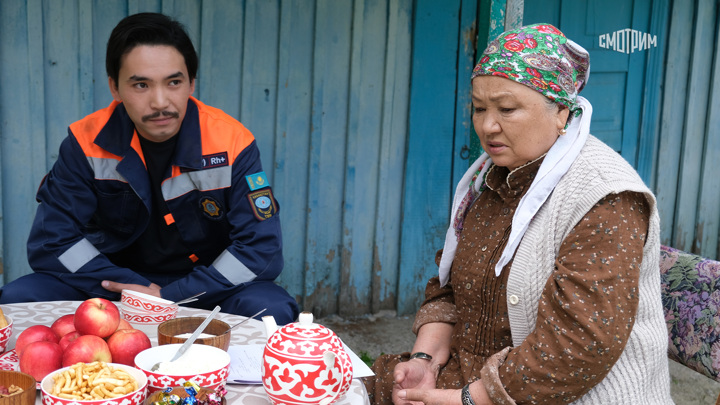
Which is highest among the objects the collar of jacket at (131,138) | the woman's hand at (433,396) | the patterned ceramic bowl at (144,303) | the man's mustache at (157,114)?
the man's mustache at (157,114)

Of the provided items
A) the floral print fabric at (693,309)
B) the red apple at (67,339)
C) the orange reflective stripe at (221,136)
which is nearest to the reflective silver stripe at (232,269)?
the orange reflective stripe at (221,136)

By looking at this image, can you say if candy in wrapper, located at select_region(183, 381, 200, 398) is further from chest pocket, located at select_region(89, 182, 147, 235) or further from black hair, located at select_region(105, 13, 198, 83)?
black hair, located at select_region(105, 13, 198, 83)

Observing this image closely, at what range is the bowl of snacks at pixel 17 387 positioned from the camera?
1.21 meters

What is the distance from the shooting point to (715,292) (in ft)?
5.99

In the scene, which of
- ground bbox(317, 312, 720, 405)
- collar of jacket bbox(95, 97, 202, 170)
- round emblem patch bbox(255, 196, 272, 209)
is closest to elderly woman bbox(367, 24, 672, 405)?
round emblem patch bbox(255, 196, 272, 209)

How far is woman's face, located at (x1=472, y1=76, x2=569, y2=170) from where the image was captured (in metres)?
1.80

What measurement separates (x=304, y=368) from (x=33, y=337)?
0.61 m

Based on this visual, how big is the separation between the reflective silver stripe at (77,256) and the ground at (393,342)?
1838 mm

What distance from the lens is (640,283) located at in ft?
5.73

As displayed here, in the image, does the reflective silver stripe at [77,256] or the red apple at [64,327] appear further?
the reflective silver stripe at [77,256]

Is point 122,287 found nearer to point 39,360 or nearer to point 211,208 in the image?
point 211,208

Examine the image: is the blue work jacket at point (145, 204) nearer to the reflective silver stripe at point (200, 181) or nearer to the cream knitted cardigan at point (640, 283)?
the reflective silver stripe at point (200, 181)

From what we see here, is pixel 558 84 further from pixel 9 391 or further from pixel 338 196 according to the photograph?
pixel 338 196

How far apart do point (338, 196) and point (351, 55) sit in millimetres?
857
